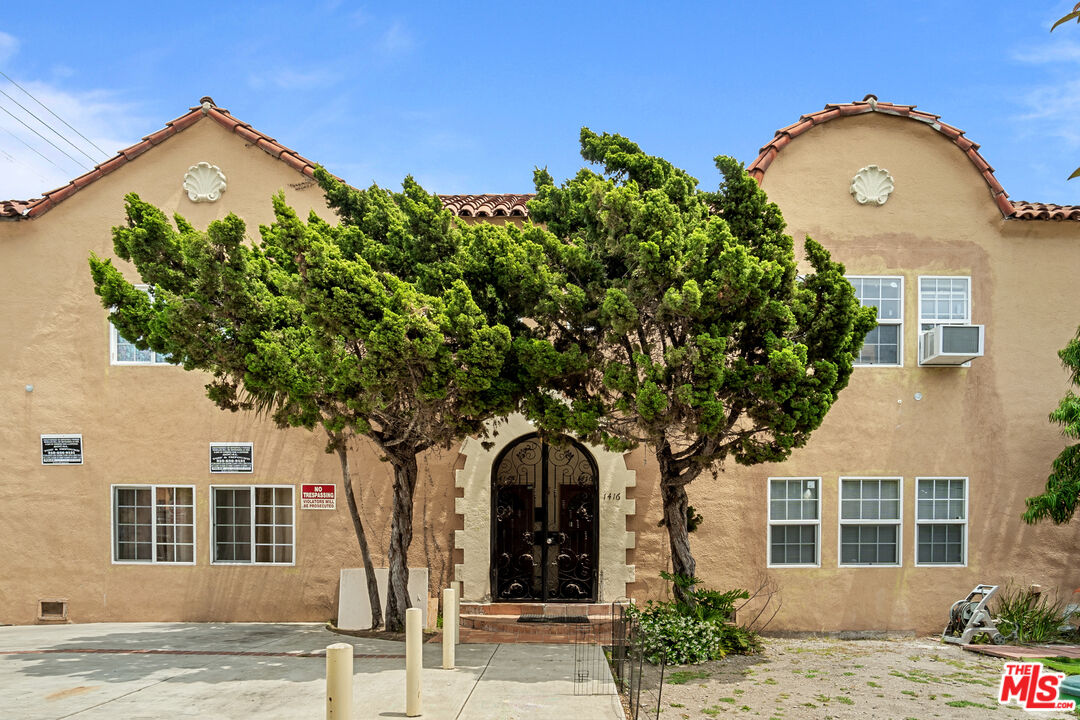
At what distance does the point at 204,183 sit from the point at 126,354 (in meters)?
2.94

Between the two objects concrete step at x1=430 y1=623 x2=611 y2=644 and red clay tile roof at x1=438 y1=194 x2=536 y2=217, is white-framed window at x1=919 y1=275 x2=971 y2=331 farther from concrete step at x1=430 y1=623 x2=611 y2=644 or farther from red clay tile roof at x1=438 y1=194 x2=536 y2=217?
concrete step at x1=430 y1=623 x2=611 y2=644

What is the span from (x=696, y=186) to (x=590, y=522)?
17.8 ft

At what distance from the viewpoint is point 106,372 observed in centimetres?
1388

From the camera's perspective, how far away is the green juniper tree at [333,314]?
31.7ft

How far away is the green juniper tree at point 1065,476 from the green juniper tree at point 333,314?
763 centimetres

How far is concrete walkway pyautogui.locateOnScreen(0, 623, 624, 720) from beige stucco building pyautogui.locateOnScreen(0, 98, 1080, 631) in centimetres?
137

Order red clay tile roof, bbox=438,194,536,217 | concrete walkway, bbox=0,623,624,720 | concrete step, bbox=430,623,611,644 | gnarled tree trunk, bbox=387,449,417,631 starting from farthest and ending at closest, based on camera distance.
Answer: red clay tile roof, bbox=438,194,536,217 → gnarled tree trunk, bbox=387,449,417,631 → concrete step, bbox=430,623,611,644 → concrete walkway, bbox=0,623,624,720

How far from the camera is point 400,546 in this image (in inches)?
489

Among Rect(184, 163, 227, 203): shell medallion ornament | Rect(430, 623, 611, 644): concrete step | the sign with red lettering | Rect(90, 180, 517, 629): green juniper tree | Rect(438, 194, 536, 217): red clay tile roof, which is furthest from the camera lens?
Rect(184, 163, 227, 203): shell medallion ornament

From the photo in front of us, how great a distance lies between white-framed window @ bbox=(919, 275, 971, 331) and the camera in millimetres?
13734

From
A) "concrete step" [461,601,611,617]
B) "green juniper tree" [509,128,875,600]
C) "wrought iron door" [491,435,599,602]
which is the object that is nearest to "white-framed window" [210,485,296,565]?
"concrete step" [461,601,611,617]

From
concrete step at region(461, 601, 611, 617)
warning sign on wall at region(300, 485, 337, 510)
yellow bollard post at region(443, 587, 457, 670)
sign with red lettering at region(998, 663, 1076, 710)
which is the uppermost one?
warning sign on wall at region(300, 485, 337, 510)

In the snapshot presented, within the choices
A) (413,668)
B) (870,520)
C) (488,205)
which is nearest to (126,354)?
(488,205)

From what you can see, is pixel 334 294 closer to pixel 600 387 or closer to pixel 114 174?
pixel 600 387
